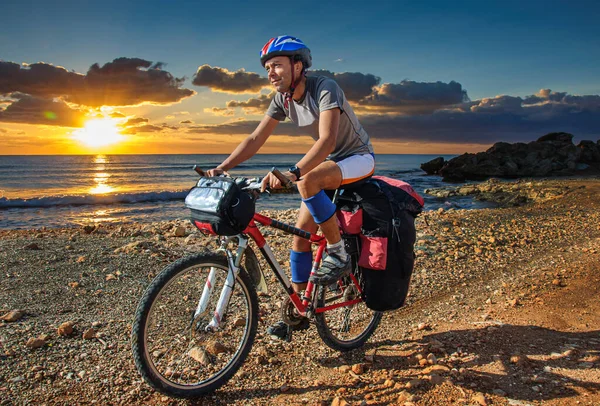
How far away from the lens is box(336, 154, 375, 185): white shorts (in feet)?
10.9

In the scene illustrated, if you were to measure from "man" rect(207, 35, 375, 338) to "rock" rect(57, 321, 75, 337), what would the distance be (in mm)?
2000

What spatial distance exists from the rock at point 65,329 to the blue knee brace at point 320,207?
2.74 meters

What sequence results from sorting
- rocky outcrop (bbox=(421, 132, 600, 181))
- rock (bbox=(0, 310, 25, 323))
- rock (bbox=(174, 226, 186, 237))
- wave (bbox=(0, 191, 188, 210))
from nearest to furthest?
rock (bbox=(0, 310, 25, 323)) < rock (bbox=(174, 226, 186, 237)) < wave (bbox=(0, 191, 188, 210)) < rocky outcrop (bbox=(421, 132, 600, 181))

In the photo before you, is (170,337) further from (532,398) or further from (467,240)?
(467,240)

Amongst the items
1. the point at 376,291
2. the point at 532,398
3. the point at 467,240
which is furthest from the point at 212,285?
the point at 467,240

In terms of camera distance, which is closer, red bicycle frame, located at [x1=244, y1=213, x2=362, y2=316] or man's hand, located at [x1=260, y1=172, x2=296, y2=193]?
man's hand, located at [x1=260, y1=172, x2=296, y2=193]

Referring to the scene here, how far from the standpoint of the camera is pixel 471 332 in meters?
4.14

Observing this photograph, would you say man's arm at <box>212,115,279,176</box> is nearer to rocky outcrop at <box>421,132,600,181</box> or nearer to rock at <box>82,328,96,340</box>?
rock at <box>82,328,96,340</box>

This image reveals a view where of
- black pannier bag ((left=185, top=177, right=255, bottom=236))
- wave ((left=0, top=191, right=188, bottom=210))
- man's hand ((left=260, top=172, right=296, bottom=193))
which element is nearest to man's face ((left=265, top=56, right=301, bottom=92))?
man's hand ((left=260, top=172, right=296, bottom=193))

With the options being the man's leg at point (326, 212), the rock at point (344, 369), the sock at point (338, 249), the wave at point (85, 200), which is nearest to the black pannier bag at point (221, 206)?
the man's leg at point (326, 212)

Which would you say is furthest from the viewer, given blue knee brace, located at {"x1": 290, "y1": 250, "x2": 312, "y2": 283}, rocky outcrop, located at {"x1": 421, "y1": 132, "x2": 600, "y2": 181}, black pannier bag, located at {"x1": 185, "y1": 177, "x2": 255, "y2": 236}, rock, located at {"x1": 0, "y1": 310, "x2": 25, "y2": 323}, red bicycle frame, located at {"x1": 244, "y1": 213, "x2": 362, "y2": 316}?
rocky outcrop, located at {"x1": 421, "y1": 132, "x2": 600, "y2": 181}

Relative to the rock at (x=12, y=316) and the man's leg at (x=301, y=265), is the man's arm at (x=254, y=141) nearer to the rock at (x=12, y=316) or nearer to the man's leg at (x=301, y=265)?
the man's leg at (x=301, y=265)

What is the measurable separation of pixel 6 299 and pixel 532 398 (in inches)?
222

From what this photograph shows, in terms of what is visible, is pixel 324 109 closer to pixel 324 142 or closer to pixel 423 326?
pixel 324 142
